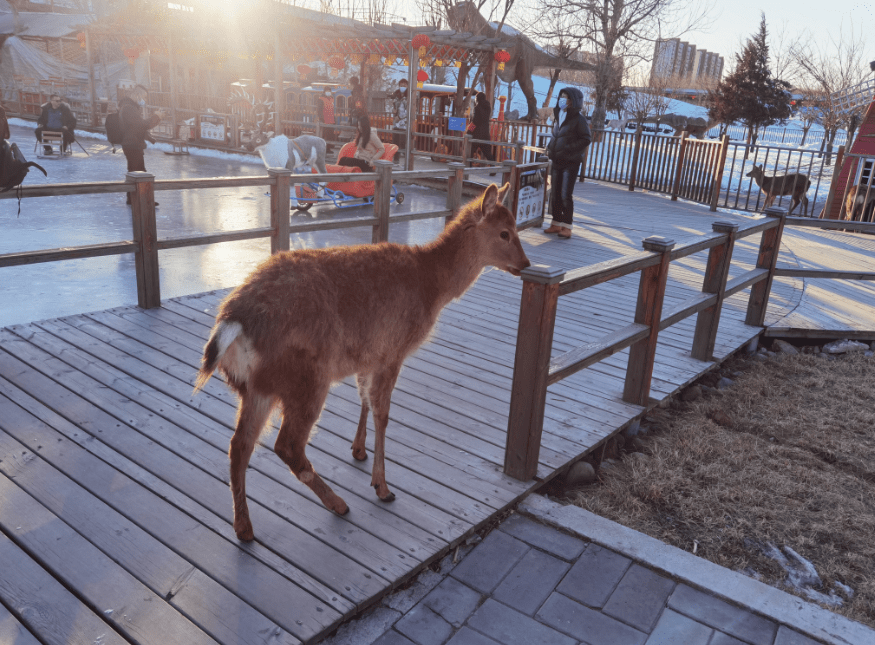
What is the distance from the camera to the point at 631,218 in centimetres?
1268

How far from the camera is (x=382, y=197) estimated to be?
7434mm

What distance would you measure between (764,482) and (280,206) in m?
4.87

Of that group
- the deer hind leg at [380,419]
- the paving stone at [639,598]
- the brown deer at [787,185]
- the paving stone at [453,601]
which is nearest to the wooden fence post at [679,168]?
the brown deer at [787,185]

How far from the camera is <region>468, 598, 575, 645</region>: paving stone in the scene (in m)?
2.67

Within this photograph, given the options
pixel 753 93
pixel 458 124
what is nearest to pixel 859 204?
pixel 458 124

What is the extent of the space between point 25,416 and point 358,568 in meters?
2.40

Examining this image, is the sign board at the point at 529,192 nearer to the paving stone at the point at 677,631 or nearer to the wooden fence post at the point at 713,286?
the wooden fence post at the point at 713,286

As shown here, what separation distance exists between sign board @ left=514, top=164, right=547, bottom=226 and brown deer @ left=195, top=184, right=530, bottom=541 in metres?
5.97

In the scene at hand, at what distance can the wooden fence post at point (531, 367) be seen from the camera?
3463 mm

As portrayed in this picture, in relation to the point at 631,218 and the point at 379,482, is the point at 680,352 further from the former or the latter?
the point at 631,218

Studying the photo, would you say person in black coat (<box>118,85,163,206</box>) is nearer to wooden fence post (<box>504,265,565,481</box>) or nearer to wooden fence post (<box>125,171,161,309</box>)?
wooden fence post (<box>125,171,161,309</box>)

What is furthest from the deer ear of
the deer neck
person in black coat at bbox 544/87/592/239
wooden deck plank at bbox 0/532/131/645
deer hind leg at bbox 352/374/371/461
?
person in black coat at bbox 544/87/592/239

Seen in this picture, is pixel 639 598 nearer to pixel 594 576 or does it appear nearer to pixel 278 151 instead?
pixel 594 576

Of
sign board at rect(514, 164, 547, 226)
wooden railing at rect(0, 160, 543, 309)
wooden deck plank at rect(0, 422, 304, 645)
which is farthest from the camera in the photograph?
sign board at rect(514, 164, 547, 226)
